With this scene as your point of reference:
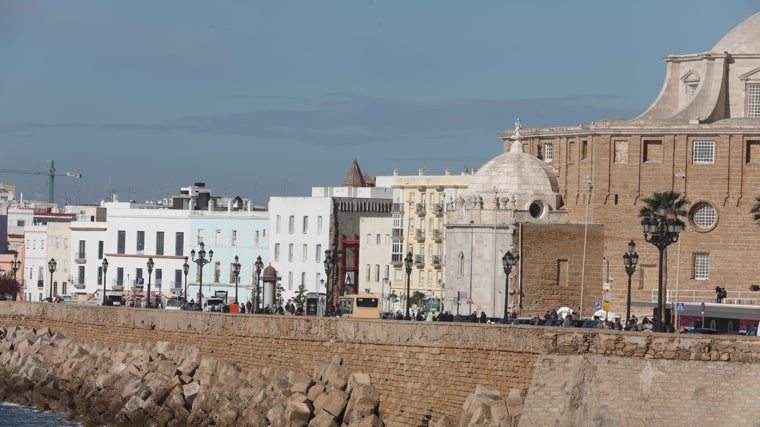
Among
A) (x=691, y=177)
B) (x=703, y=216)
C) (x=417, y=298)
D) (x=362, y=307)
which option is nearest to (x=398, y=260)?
(x=417, y=298)

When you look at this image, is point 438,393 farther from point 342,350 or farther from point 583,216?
point 583,216

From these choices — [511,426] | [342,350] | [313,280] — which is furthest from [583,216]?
[511,426]

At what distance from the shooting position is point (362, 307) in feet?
197

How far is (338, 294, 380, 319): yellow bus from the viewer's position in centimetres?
5869

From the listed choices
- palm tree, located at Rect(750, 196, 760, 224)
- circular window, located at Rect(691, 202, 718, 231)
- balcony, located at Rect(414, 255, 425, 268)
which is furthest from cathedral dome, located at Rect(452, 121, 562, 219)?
balcony, located at Rect(414, 255, 425, 268)

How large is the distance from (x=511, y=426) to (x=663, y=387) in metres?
2.66

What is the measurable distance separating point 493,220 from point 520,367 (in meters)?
35.9

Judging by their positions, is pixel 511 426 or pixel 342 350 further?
pixel 342 350

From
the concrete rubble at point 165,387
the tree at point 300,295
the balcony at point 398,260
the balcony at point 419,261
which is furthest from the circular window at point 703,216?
the concrete rubble at point 165,387

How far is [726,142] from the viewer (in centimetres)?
6925

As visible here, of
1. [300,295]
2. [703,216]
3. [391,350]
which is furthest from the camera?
[300,295]

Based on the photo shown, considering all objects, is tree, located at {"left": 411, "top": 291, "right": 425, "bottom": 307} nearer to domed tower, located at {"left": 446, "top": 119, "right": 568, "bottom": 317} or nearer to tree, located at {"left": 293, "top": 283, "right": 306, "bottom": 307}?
tree, located at {"left": 293, "top": 283, "right": 306, "bottom": 307}

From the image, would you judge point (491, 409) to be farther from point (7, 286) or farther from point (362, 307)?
point (7, 286)

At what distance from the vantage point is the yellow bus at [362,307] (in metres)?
58.7
